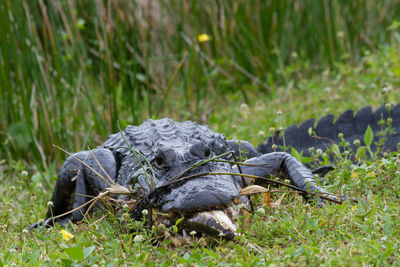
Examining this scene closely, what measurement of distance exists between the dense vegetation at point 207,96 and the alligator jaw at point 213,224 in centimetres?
5

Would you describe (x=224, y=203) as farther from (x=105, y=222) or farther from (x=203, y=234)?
(x=105, y=222)

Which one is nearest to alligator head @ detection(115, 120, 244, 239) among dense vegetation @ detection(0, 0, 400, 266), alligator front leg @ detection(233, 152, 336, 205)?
dense vegetation @ detection(0, 0, 400, 266)

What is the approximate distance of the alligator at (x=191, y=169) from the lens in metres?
2.34

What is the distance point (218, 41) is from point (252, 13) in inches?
21.8

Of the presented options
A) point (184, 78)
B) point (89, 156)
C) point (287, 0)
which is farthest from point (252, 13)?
point (89, 156)

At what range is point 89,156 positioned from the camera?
339cm

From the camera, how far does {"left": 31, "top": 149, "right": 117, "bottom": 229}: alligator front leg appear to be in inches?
127

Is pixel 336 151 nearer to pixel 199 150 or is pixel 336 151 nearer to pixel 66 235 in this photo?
pixel 199 150

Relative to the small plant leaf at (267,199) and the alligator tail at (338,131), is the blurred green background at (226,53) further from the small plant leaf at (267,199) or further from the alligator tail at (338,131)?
the small plant leaf at (267,199)

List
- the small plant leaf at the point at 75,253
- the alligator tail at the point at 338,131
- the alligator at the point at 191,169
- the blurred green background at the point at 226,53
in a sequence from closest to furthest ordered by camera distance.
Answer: the small plant leaf at the point at 75,253 → the alligator at the point at 191,169 → the alligator tail at the point at 338,131 → the blurred green background at the point at 226,53

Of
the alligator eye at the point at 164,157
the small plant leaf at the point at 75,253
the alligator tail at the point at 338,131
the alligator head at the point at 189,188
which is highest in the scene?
the alligator eye at the point at 164,157

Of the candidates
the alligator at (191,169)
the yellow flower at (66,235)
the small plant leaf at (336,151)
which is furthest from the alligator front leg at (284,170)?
the yellow flower at (66,235)

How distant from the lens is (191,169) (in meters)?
2.57

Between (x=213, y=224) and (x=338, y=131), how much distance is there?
6.36 feet
